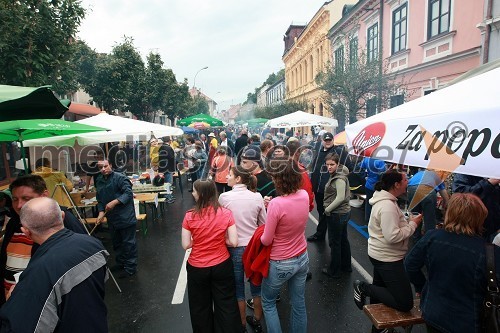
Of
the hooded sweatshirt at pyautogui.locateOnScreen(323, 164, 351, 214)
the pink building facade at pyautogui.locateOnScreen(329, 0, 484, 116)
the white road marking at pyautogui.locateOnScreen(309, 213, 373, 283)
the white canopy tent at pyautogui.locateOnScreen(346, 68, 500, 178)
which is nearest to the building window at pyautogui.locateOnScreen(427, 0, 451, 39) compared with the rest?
the pink building facade at pyautogui.locateOnScreen(329, 0, 484, 116)

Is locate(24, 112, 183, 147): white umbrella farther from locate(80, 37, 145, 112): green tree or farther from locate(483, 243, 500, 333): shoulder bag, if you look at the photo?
locate(80, 37, 145, 112): green tree

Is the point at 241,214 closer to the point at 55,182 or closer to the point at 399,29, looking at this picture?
the point at 55,182

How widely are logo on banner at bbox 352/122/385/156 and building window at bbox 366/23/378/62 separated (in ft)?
48.7

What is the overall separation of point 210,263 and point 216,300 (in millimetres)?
400

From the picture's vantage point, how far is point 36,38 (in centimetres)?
621

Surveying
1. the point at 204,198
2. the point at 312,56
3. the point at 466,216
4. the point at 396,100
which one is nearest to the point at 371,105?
the point at 396,100

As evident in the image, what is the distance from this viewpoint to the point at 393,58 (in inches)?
555

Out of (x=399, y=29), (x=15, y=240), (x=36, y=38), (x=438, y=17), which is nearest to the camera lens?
(x=15, y=240)

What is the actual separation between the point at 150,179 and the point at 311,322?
6751mm

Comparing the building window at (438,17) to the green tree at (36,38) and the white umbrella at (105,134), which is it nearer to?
the white umbrella at (105,134)

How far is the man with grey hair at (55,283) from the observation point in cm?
172

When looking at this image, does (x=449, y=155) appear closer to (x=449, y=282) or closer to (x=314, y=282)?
(x=449, y=282)

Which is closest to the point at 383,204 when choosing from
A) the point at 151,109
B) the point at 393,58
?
the point at 393,58

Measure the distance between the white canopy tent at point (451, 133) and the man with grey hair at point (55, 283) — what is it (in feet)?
7.07
